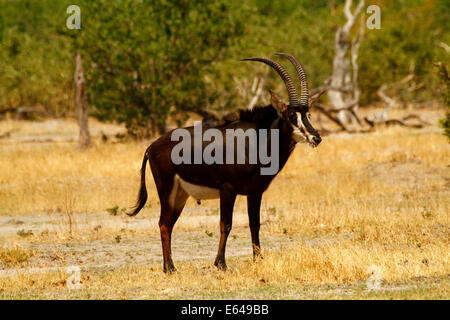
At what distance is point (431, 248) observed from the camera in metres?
10.4

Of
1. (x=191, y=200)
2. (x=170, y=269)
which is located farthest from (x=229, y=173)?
(x=191, y=200)

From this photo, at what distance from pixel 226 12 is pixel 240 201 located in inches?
548

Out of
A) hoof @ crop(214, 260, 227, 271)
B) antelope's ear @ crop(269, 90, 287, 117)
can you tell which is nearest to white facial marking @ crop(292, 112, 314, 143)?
antelope's ear @ crop(269, 90, 287, 117)

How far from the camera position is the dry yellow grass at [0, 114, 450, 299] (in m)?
8.80

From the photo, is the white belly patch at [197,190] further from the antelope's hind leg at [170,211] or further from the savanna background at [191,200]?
the savanna background at [191,200]

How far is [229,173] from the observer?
985 centimetres

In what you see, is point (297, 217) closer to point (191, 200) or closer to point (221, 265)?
point (191, 200)

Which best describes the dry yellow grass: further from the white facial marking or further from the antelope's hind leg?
the white facial marking

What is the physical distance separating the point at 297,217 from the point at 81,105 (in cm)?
1614

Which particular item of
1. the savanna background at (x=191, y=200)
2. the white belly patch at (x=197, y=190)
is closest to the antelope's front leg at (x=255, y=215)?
the savanna background at (x=191, y=200)

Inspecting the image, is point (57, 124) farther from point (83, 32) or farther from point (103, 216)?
point (103, 216)

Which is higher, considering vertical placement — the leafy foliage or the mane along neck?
the leafy foliage

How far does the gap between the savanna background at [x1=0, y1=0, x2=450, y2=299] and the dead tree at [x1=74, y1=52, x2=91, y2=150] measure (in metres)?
0.28

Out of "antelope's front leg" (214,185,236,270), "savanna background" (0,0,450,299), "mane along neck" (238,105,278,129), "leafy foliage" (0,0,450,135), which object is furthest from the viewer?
"leafy foliage" (0,0,450,135)
